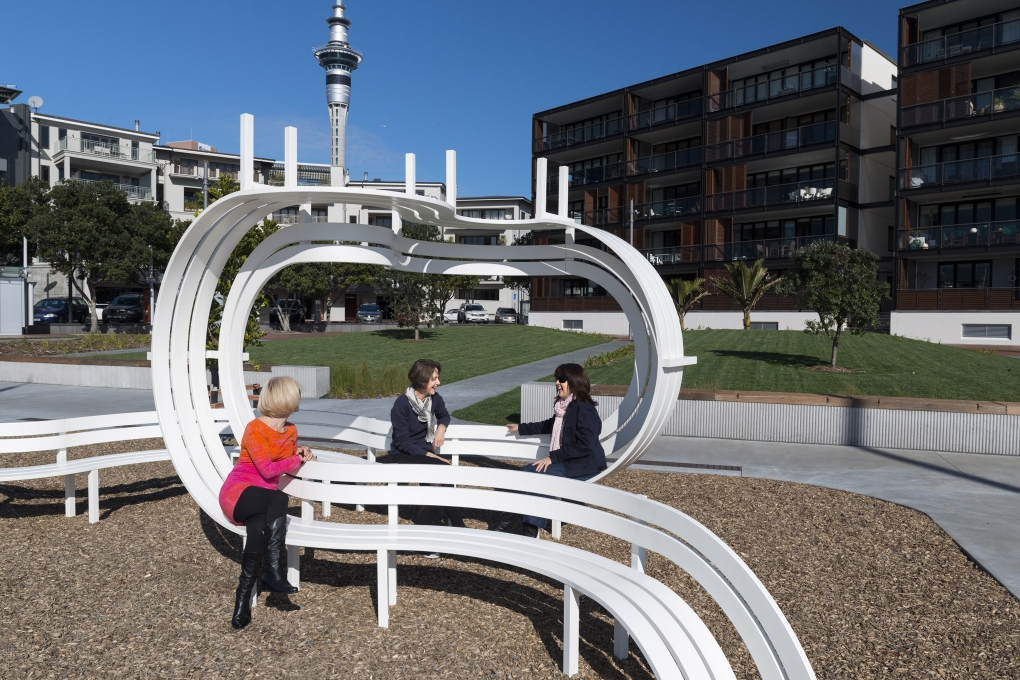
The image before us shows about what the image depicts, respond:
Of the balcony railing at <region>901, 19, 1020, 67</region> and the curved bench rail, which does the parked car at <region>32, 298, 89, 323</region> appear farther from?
the balcony railing at <region>901, 19, 1020, 67</region>

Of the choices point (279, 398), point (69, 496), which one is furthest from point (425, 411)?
point (69, 496)

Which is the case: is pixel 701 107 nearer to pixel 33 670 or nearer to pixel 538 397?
pixel 538 397

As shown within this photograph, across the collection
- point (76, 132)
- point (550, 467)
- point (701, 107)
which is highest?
point (76, 132)

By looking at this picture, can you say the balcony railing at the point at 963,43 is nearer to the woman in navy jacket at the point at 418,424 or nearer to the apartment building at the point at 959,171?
the apartment building at the point at 959,171

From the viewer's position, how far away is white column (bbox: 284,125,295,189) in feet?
17.7

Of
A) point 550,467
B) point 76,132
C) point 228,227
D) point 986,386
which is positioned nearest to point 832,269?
point 986,386

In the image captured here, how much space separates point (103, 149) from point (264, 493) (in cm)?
7053

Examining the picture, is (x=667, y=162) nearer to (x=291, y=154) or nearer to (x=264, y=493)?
(x=291, y=154)

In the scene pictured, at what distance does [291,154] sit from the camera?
5.54 metres

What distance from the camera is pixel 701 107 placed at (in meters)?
40.8

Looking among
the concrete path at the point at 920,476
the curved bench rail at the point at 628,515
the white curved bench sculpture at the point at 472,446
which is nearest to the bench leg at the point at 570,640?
the white curved bench sculpture at the point at 472,446

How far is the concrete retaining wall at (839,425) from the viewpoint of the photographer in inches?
391

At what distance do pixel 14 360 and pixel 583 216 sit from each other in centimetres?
3393

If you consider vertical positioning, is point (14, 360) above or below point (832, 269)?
below
